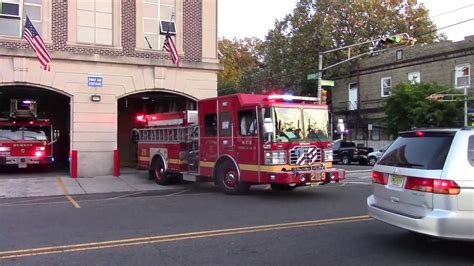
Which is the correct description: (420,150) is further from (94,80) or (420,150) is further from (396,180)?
(94,80)

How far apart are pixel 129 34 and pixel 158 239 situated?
46.5 feet

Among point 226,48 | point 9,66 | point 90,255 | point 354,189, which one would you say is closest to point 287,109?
point 354,189

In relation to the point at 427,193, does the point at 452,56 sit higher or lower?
higher

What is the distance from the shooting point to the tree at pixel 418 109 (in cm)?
2973

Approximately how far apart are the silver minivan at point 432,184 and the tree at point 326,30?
106ft

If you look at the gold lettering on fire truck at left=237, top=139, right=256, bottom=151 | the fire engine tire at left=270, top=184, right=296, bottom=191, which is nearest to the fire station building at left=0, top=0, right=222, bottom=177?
the fire engine tire at left=270, top=184, right=296, bottom=191

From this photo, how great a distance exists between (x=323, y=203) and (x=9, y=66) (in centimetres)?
1292

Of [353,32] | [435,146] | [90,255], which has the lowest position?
[90,255]

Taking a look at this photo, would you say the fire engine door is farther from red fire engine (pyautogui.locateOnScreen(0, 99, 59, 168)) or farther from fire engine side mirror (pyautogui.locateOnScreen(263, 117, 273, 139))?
red fire engine (pyautogui.locateOnScreen(0, 99, 59, 168))

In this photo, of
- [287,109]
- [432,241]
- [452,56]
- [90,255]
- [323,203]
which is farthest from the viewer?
[452,56]

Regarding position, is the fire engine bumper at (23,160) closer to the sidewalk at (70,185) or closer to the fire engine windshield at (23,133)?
Result: the fire engine windshield at (23,133)

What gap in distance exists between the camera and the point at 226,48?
2240 inches

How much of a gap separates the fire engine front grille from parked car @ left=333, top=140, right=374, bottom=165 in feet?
67.9

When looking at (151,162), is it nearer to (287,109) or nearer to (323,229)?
(287,109)
